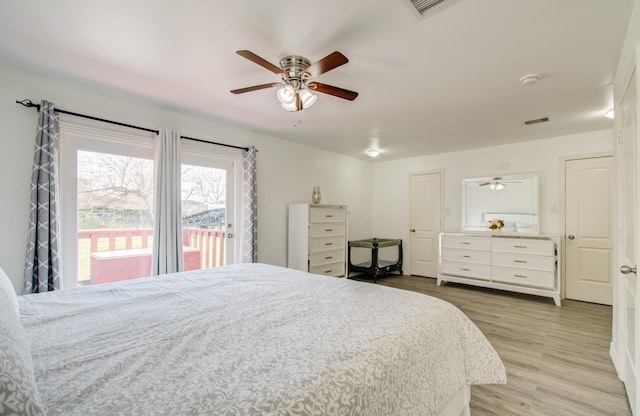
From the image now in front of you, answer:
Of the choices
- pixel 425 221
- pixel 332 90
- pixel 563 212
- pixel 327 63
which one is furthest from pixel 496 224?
pixel 327 63

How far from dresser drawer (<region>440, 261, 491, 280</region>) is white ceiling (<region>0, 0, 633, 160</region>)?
2.34 metres

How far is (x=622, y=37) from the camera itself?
179 centimetres

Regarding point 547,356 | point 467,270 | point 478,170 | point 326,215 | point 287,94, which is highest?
point 287,94

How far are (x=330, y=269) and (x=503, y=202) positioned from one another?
9.98ft

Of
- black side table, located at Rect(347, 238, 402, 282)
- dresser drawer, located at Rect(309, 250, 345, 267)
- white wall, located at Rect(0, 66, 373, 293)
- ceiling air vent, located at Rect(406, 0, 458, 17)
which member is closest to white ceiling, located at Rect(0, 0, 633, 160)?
ceiling air vent, located at Rect(406, 0, 458, 17)

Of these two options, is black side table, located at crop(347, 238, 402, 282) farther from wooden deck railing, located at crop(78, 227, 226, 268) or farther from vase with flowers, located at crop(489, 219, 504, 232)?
wooden deck railing, located at crop(78, 227, 226, 268)

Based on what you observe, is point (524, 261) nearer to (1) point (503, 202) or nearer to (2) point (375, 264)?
(1) point (503, 202)

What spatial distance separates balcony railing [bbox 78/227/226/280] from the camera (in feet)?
8.65

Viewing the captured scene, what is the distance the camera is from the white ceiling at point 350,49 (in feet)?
5.21

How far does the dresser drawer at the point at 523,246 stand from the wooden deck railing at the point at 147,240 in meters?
4.01

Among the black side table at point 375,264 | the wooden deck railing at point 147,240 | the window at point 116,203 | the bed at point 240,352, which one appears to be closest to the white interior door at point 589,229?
the black side table at point 375,264

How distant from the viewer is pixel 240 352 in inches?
38.9

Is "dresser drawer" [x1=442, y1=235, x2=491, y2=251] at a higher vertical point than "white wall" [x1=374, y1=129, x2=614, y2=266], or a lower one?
lower

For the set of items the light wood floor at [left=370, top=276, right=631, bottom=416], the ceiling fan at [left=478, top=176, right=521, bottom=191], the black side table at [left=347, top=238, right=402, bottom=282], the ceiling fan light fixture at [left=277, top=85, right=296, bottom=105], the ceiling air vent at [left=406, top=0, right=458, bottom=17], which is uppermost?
the ceiling air vent at [left=406, top=0, right=458, bottom=17]
